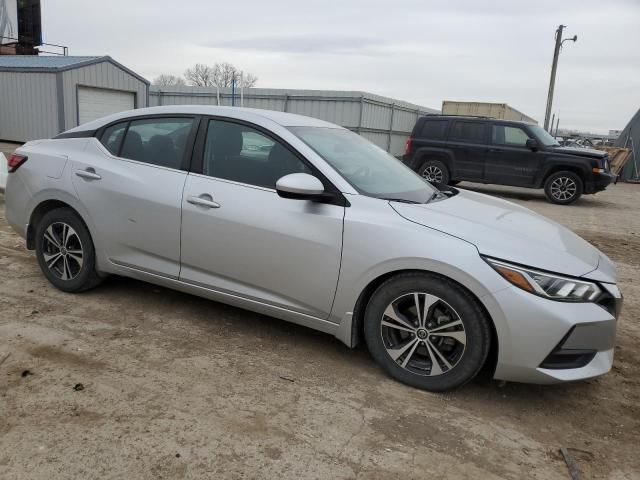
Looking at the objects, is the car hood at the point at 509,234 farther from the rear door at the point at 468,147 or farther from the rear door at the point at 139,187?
the rear door at the point at 468,147

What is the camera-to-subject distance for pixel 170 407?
2.78 metres

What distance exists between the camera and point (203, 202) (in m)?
3.51

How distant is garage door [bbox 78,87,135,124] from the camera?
56.2 feet

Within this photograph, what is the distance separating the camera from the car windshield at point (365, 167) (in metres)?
3.39

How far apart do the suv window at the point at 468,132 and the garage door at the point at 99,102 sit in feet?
37.9

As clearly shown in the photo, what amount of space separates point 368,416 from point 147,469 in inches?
44.5

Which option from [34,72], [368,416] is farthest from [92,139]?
[34,72]

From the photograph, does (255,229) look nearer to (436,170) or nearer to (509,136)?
(436,170)

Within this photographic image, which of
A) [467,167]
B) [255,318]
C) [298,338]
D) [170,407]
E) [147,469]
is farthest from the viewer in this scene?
[467,167]

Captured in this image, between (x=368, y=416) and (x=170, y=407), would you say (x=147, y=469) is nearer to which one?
(x=170, y=407)

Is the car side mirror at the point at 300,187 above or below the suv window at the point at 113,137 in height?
below

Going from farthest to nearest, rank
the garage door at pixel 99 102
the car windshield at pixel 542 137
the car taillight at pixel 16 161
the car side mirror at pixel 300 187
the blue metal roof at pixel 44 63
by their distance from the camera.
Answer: the garage door at pixel 99 102 < the blue metal roof at pixel 44 63 < the car windshield at pixel 542 137 < the car taillight at pixel 16 161 < the car side mirror at pixel 300 187

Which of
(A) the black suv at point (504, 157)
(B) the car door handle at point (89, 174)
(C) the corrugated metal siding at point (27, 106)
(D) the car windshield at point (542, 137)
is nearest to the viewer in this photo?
(B) the car door handle at point (89, 174)

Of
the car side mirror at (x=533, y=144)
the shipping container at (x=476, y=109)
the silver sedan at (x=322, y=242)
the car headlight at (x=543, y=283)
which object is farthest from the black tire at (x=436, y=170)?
the shipping container at (x=476, y=109)
